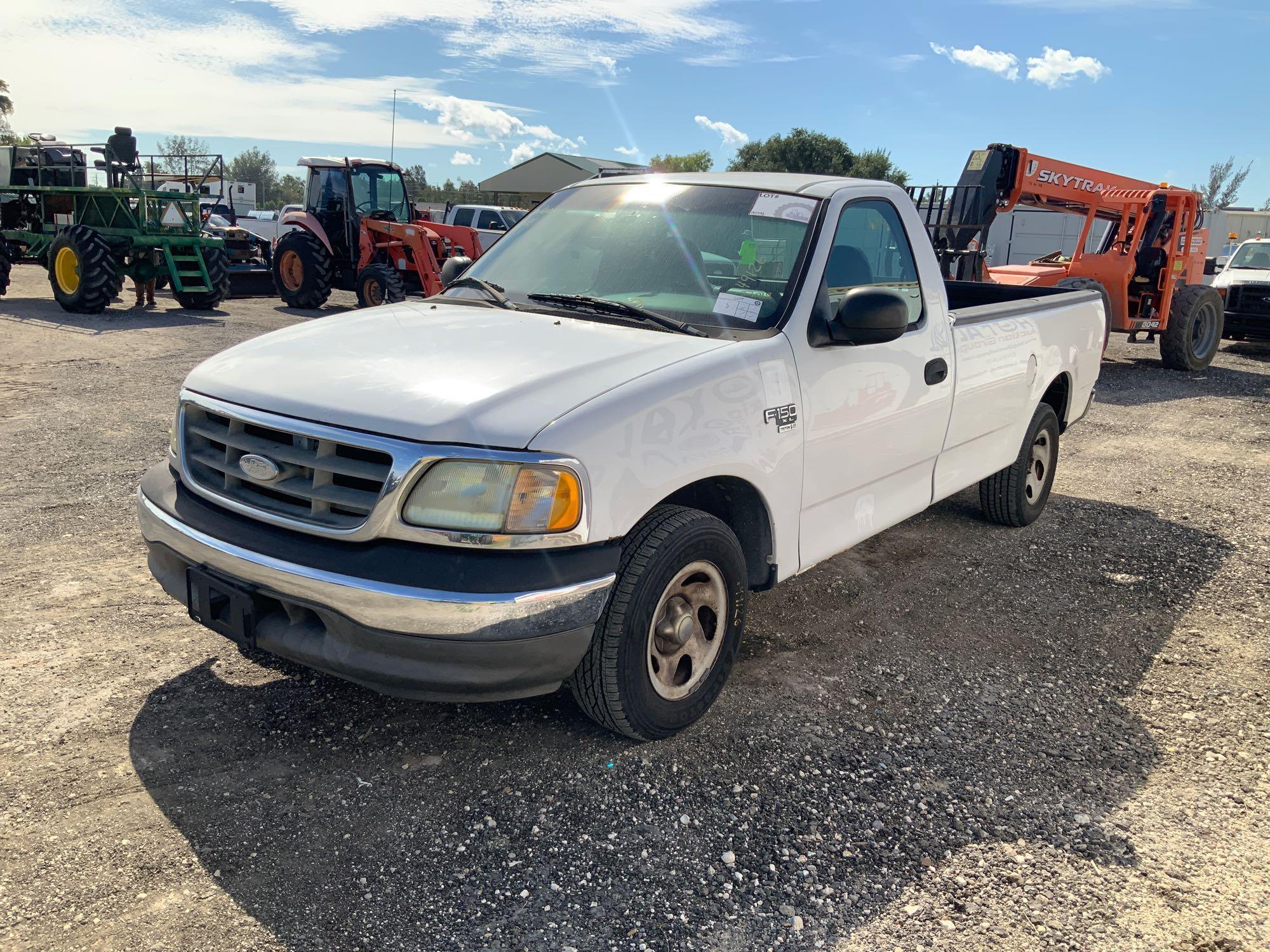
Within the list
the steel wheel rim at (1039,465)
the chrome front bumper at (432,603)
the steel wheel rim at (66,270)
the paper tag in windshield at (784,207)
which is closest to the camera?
the chrome front bumper at (432,603)

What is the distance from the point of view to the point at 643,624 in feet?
10.0

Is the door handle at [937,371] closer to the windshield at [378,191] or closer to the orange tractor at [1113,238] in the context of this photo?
the orange tractor at [1113,238]

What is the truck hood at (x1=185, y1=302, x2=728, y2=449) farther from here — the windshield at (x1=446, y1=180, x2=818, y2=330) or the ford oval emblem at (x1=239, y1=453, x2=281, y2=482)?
the windshield at (x1=446, y1=180, x2=818, y2=330)

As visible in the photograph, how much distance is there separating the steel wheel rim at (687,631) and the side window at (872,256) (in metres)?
1.24

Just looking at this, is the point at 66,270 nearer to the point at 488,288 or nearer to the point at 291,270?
the point at 291,270

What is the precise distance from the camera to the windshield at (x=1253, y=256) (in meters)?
16.9

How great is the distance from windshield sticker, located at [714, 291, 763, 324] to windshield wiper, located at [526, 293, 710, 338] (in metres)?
0.17

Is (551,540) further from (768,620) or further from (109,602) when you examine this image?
(109,602)

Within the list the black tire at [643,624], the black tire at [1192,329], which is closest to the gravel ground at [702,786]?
the black tire at [643,624]

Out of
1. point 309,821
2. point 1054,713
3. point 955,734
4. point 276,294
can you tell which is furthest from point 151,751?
point 276,294

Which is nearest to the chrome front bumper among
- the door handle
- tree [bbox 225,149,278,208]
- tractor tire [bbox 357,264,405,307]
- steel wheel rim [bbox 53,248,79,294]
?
the door handle

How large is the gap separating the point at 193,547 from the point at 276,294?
59.3 ft

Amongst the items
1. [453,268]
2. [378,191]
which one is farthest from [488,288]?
[378,191]

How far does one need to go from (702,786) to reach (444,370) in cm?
156
